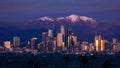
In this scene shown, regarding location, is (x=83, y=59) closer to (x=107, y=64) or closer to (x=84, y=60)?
(x=84, y=60)

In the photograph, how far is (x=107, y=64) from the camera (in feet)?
468

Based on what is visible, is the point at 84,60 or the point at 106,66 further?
the point at 84,60

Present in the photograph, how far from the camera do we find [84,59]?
15750 cm

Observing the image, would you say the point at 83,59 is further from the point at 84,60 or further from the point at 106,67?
the point at 106,67

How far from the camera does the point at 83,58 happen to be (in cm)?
15825

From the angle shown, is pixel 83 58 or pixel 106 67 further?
pixel 83 58

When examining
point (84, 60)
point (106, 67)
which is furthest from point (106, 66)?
point (84, 60)

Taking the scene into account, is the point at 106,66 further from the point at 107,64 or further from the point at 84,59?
the point at 84,59

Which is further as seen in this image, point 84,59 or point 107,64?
point 84,59

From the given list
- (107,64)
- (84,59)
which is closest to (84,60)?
(84,59)

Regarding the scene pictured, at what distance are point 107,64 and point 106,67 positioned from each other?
0.73m

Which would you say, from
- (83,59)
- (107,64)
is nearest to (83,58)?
(83,59)

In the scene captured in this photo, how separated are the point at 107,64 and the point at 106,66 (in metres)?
0.61

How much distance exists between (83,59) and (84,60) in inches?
55.1
